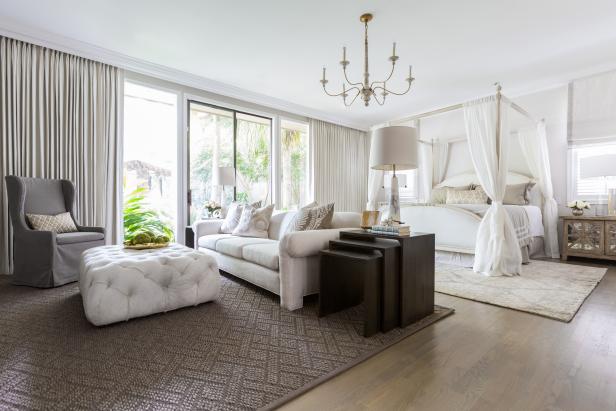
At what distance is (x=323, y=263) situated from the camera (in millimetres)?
2248

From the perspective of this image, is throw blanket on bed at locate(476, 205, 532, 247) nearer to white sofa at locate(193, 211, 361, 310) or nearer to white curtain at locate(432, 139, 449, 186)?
white curtain at locate(432, 139, 449, 186)

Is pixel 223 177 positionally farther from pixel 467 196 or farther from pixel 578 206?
pixel 578 206

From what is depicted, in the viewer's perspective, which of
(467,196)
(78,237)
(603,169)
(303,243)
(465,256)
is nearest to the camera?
(303,243)

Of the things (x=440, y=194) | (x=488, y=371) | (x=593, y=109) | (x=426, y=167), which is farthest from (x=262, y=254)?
(x=593, y=109)

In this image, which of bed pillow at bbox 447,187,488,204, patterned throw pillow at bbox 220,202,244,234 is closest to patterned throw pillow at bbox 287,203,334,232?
patterned throw pillow at bbox 220,202,244,234

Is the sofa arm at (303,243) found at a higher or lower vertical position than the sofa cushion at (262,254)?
higher

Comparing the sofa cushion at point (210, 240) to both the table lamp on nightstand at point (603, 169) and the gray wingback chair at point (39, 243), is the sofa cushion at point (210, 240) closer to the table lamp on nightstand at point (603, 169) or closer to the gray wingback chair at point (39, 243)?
the gray wingback chair at point (39, 243)

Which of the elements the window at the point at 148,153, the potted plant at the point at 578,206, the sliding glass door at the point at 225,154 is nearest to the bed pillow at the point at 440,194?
the potted plant at the point at 578,206

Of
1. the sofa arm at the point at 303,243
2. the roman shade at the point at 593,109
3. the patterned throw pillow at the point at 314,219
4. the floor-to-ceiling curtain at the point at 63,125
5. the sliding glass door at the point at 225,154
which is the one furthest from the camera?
the sliding glass door at the point at 225,154

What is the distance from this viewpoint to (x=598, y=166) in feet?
13.4

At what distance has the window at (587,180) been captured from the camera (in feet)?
14.3

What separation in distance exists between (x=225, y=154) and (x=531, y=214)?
4727 millimetres

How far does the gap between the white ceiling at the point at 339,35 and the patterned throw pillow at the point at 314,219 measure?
1942 mm

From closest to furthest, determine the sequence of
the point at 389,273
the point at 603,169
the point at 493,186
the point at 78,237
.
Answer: the point at 389,273
the point at 78,237
the point at 493,186
the point at 603,169
